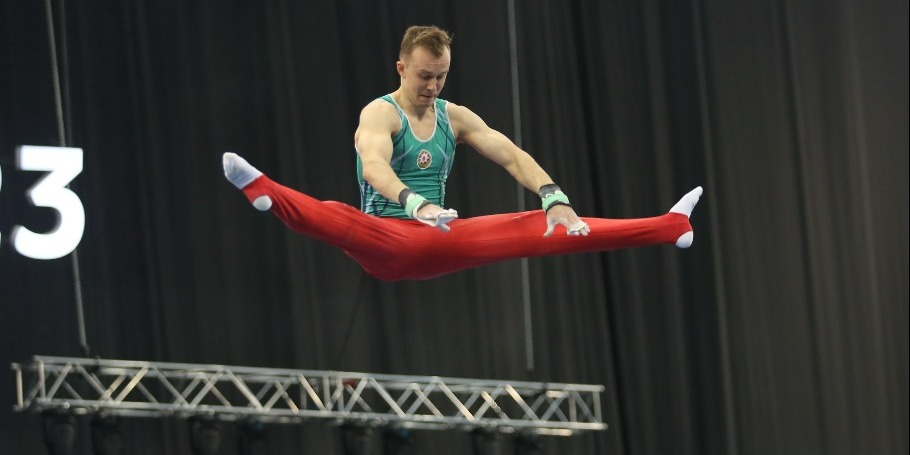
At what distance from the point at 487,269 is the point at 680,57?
162cm

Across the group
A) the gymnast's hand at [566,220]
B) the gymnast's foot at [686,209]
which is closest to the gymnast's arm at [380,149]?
the gymnast's hand at [566,220]

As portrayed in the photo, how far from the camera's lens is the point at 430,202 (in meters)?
3.26

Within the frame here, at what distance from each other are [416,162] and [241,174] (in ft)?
1.91

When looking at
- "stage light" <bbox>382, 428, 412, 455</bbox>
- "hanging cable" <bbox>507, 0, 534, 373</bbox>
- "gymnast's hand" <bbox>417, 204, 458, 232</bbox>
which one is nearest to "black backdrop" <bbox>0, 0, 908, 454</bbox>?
"hanging cable" <bbox>507, 0, 534, 373</bbox>

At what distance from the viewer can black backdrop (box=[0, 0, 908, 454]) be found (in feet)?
17.6

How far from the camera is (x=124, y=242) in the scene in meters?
5.36

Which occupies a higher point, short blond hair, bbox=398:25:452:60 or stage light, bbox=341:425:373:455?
short blond hair, bbox=398:25:452:60

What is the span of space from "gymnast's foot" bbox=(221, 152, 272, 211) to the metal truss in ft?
5.68

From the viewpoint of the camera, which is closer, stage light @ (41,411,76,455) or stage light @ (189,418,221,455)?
stage light @ (41,411,76,455)

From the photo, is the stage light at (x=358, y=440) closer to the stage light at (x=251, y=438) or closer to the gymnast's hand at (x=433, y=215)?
the stage light at (x=251, y=438)

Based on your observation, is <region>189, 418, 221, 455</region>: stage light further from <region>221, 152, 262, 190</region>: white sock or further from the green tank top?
<region>221, 152, 262, 190</region>: white sock

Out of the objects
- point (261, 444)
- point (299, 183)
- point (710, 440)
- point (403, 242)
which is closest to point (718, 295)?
point (710, 440)

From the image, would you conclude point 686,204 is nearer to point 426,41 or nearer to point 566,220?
point 566,220

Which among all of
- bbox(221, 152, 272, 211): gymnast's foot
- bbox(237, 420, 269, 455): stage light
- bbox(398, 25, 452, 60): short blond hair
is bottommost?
bbox(237, 420, 269, 455): stage light
